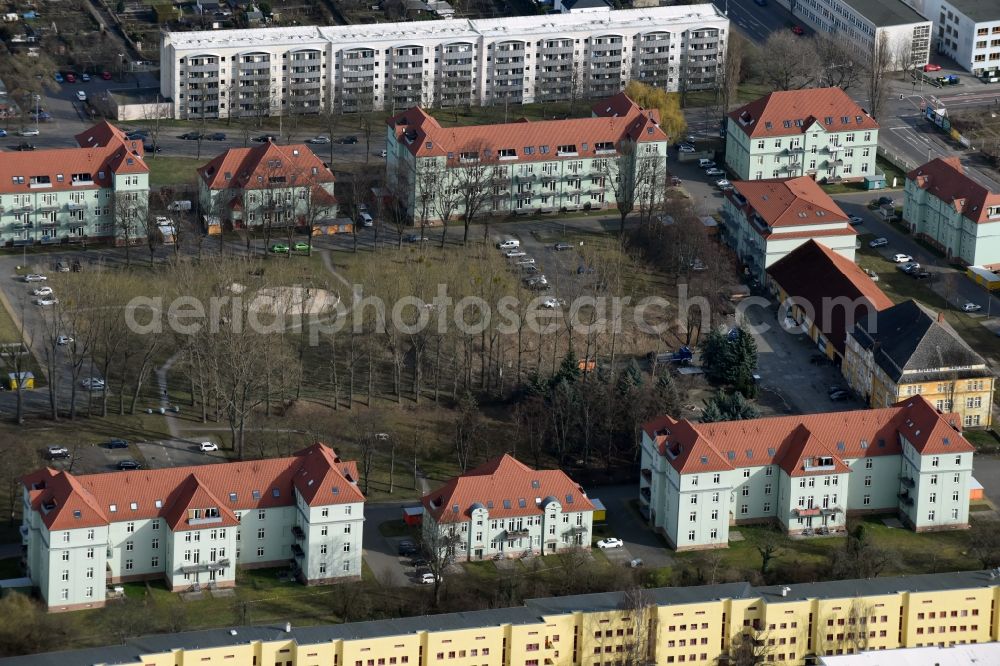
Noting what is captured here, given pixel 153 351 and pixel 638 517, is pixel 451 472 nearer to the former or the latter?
pixel 638 517

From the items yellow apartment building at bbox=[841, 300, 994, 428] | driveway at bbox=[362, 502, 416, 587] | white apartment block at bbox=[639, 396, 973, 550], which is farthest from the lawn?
driveway at bbox=[362, 502, 416, 587]

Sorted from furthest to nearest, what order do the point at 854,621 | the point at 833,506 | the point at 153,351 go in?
the point at 153,351
the point at 833,506
the point at 854,621

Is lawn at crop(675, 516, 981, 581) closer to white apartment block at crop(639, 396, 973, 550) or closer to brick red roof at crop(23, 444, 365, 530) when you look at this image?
white apartment block at crop(639, 396, 973, 550)

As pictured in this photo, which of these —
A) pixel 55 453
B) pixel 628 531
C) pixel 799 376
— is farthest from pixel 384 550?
pixel 799 376

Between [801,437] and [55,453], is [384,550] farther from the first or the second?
[801,437]

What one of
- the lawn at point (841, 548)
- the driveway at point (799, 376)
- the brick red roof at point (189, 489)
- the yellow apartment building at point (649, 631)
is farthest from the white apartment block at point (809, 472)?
the brick red roof at point (189, 489)

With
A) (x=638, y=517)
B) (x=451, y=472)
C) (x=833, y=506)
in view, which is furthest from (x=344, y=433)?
(x=833, y=506)

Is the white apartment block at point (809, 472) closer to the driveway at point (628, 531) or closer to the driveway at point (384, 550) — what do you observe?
the driveway at point (628, 531)
